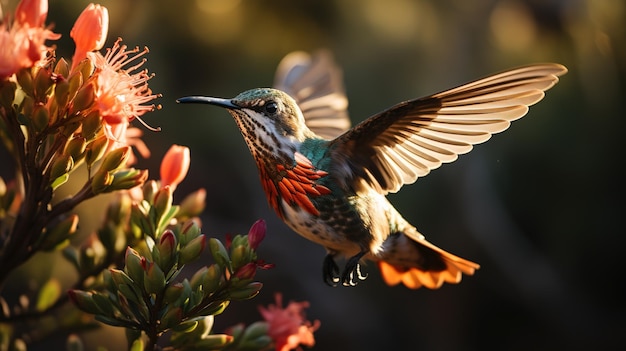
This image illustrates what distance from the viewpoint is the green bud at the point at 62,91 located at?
689 millimetres

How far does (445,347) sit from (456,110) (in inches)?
79.2

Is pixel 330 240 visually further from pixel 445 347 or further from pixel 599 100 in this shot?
pixel 599 100

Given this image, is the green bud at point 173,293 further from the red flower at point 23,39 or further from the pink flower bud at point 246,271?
the red flower at point 23,39

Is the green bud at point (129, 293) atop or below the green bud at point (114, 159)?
below

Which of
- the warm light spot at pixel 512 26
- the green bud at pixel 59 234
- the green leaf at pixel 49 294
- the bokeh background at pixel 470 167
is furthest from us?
the warm light spot at pixel 512 26

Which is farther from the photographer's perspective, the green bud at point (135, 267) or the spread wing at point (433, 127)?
the spread wing at point (433, 127)

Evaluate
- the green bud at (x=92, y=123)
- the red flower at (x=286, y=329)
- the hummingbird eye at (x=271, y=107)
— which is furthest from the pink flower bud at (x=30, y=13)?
the red flower at (x=286, y=329)

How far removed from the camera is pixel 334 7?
2.72m

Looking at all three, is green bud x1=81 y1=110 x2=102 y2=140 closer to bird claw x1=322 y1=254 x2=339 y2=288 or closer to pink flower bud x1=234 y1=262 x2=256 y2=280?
pink flower bud x1=234 y1=262 x2=256 y2=280

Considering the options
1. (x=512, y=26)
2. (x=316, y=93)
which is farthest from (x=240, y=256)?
(x=512, y=26)

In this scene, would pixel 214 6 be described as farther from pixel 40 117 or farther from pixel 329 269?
pixel 40 117

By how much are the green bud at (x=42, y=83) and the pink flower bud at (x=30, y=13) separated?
0.20ft

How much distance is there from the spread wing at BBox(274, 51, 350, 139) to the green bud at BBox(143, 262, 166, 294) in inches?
27.9

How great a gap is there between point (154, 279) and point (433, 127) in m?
0.45
